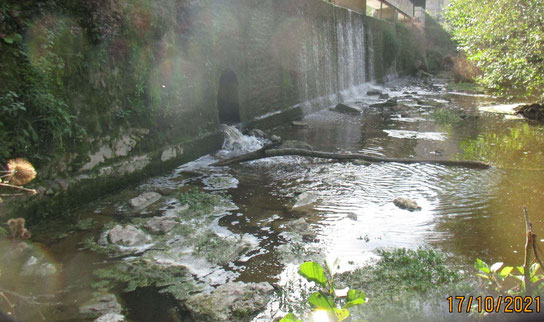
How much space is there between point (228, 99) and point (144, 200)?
193 inches

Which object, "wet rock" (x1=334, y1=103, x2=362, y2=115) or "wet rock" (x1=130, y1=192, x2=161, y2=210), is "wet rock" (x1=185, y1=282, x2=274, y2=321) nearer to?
"wet rock" (x1=130, y1=192, x2=161, y2=210)

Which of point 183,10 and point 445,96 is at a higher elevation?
point 183,10

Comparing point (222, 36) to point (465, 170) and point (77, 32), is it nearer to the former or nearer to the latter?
point (77, 32)

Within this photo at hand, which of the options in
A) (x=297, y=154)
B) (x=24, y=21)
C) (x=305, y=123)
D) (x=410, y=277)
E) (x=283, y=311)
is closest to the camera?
(x=283, y=311)

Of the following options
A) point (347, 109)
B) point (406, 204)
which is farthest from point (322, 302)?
point (347, 109)

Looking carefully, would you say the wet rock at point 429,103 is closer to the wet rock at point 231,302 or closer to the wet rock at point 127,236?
the wet rock at point 127,236

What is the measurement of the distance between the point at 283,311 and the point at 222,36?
259 inches

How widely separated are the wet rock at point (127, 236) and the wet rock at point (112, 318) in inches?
47.5

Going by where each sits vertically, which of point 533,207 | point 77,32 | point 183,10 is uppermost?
point 183,10

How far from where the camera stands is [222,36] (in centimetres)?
853

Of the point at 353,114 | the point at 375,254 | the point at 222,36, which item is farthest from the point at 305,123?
the point at 375,254

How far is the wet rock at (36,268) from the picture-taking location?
3.64 metres

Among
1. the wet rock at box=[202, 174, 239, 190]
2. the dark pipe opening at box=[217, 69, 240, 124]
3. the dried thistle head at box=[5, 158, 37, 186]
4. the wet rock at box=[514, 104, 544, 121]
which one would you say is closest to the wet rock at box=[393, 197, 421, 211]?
the wet rock at box=[202, 174, 239, 190]

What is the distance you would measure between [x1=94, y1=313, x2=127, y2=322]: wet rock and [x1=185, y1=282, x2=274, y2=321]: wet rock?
47 cm
